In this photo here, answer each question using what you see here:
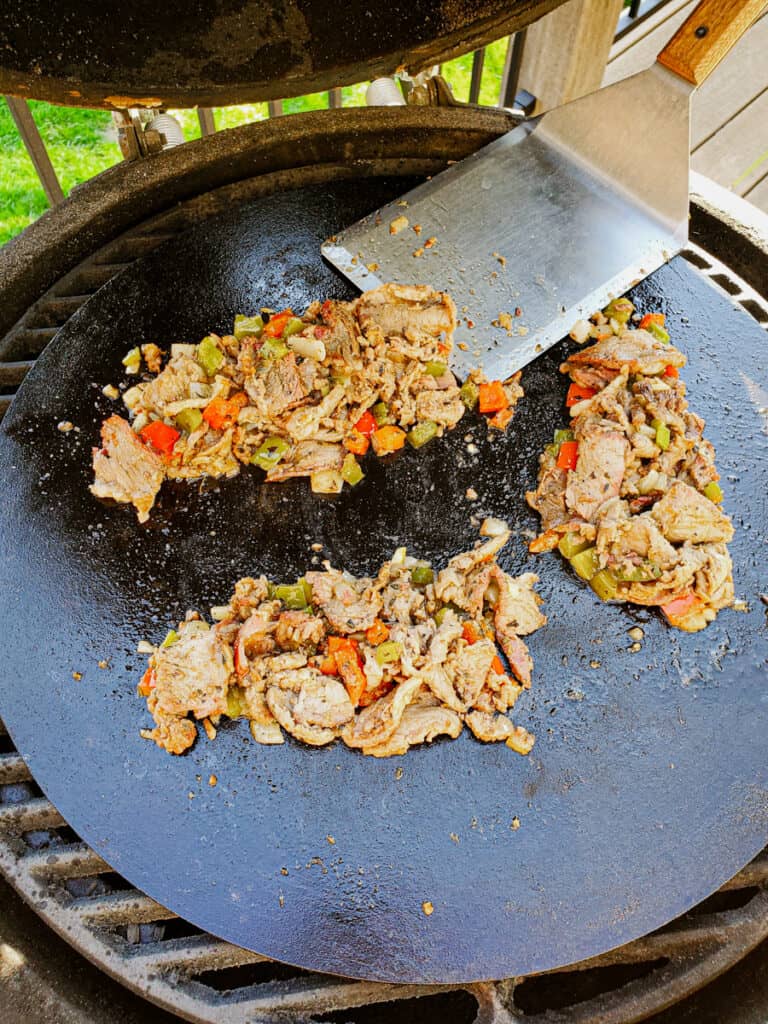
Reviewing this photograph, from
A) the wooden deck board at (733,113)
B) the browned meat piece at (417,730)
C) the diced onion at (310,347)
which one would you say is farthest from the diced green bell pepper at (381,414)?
the wooden deck board at (733,113)

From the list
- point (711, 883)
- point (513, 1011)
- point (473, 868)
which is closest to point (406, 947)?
point (473, 868)

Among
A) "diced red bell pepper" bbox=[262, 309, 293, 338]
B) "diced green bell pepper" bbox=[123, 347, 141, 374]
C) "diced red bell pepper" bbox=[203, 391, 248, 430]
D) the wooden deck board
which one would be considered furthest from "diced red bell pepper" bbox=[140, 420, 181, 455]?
the wooden deck board

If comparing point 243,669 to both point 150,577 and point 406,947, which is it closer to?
point 150,577

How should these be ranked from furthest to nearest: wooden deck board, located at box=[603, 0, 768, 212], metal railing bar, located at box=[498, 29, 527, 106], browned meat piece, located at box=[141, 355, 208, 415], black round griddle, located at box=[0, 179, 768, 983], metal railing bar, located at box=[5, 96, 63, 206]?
wooden deck board, located at box=[603, 0, 768, 212]
metal railing bar, located at box=[498, 29, 527, 106]
metal railing bar, located at box=[5, 96, 63, 206]
browned meat piece, located at box=[141, 355, 208, 415]
black round griddle, located at box=[0, 179, 768, 983]

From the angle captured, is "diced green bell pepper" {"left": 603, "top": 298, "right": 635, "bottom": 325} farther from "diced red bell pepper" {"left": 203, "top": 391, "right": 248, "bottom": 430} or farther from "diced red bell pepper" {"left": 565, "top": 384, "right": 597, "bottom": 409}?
"diced red bell pepper" {"left": 203, "top": 391, "right": 248, "bottom": 430}

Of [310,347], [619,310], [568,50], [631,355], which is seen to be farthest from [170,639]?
[568,50]

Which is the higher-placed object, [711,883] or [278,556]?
[278,556]
